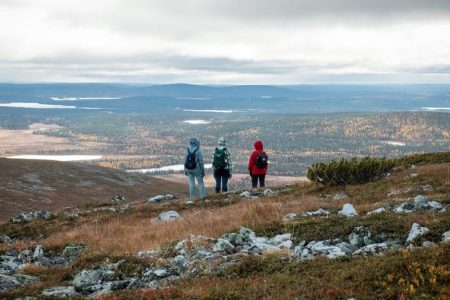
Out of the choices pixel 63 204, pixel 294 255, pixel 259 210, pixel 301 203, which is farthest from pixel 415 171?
pixel 63 204

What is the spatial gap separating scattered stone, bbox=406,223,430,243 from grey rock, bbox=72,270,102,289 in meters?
7.02

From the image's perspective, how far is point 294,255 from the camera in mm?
11367

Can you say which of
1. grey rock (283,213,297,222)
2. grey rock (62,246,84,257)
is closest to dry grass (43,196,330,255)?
grey rock (283,213,297,222)

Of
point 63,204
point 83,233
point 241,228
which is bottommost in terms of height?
point 63,204

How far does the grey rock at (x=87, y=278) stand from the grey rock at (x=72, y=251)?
3.91m

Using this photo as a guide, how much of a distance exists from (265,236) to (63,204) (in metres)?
52.2

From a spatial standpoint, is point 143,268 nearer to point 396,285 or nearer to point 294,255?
point 294,255

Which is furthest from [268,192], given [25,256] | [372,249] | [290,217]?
[372,249]

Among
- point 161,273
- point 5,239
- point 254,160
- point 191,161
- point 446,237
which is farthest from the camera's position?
point 254,160

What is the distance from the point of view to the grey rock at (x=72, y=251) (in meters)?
15.5

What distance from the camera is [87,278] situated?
1146 centimetres

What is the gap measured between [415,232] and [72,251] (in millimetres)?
10147

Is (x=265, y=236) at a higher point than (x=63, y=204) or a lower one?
higher

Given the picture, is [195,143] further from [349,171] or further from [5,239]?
[5,239]
